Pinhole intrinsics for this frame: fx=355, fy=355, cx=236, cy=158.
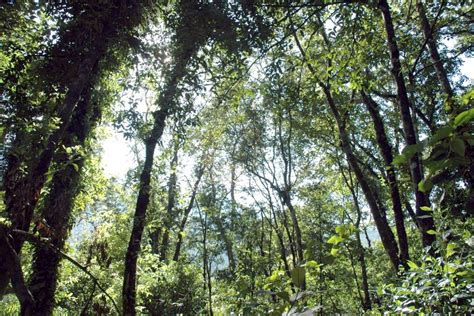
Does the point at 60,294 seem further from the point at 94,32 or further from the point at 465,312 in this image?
the point at 465,312

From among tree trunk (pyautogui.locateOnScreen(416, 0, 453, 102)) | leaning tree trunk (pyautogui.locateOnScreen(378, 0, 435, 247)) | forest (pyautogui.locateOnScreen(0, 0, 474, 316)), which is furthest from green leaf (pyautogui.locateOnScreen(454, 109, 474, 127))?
tree trunk (pyautogui.locateOnScreen(416, 0, 453, 102))

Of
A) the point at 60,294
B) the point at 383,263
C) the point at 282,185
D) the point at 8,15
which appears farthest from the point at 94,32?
the point at 383,263

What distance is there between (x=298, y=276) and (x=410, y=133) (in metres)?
3.45

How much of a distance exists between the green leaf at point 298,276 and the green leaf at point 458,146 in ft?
1.76

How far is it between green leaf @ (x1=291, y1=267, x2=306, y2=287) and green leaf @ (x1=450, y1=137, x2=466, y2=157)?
0.54 metres

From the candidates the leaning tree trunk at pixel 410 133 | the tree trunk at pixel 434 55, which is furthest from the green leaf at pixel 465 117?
the tree trunk at pixel 434 55

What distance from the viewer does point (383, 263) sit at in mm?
24188

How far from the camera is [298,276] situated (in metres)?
1.07

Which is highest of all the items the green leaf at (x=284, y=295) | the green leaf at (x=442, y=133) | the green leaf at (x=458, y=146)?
the green leaf at (x=442, y=133)

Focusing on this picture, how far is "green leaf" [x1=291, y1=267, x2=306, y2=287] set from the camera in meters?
1.06

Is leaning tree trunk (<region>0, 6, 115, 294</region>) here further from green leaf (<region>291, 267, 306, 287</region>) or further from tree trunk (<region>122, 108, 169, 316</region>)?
tree trunk (<region>122, 108, 169, 316</region>)

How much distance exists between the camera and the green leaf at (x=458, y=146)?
859 millimetres

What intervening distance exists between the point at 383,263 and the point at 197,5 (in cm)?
2444

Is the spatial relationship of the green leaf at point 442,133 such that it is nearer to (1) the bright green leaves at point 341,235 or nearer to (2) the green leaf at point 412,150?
(2) the green leaf at point 412,150
